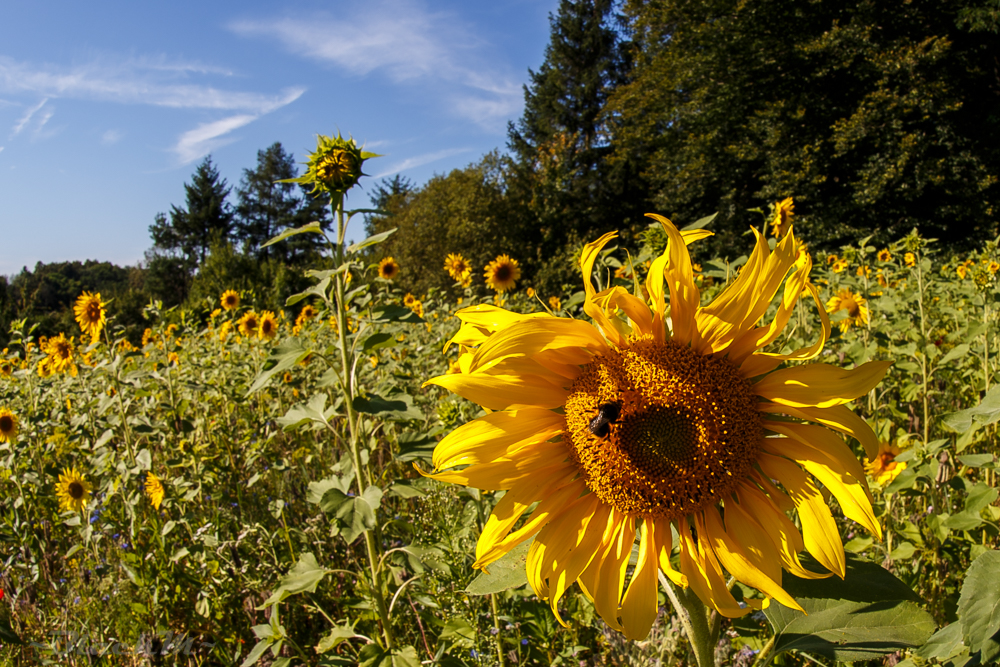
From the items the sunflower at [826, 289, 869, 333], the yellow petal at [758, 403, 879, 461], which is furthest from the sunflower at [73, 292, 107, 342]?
the sunflower at [826, 289, 869, 333]

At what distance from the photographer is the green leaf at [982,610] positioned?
0.70 m

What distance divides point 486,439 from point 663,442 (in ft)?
0.87

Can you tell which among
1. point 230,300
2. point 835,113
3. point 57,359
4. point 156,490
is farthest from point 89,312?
point 835,113

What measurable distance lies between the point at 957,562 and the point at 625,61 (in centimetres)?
2596

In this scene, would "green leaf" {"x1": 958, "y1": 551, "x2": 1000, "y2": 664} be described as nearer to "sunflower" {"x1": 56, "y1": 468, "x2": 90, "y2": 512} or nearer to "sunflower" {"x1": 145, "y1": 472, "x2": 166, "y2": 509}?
"sunflower" {"x1": 145, "y1": 472, "x2": 166, "y2": 509}

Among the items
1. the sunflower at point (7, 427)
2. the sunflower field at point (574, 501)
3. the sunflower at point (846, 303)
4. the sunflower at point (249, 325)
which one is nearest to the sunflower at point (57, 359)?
the sunflower field at point (574, 501)

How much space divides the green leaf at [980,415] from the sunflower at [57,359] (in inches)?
197

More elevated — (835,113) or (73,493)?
(835,113)

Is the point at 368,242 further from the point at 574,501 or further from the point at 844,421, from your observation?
the point at 844,421

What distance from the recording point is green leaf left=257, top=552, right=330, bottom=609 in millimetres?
1458

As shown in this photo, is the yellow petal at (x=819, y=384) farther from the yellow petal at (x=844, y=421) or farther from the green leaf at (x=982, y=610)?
the green leaf at (x=982, y=610)

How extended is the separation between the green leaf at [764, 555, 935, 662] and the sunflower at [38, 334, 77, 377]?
485 centimetres

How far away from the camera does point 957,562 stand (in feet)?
6.18

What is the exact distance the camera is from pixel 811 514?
780 mm
